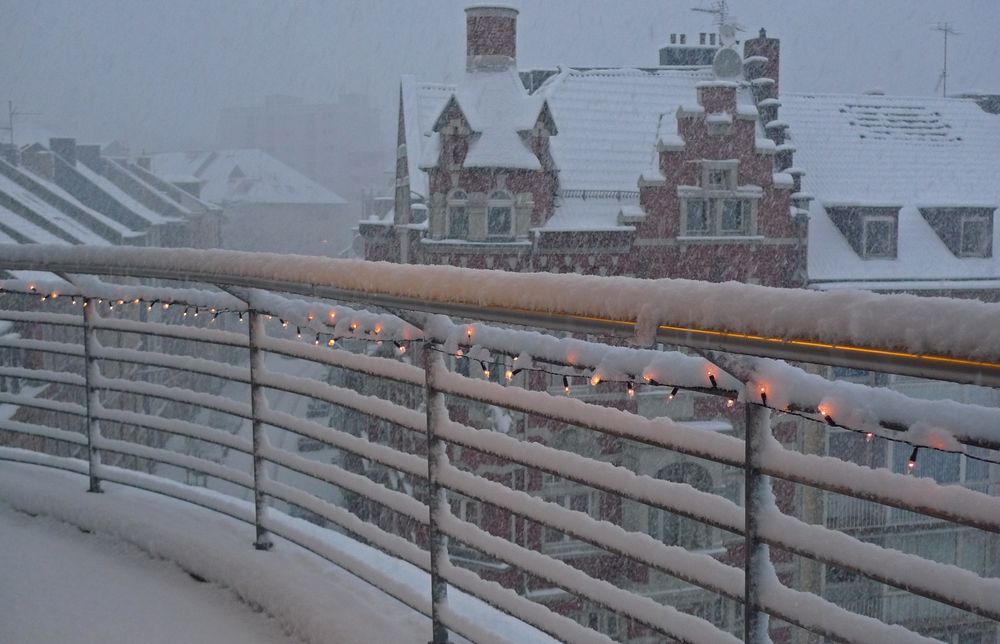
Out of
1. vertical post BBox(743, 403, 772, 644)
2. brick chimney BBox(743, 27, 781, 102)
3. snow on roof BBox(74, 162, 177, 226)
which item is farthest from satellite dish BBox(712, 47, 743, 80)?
snow on roof BBox(74, 162, 177, 226)

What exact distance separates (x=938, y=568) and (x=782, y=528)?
30 cm

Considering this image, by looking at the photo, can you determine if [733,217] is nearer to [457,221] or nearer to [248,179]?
[457,221]

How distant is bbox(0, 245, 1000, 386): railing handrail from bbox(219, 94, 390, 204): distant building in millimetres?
92317

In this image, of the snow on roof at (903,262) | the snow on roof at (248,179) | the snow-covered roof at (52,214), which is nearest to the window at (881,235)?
the snow on roof at (903,262)

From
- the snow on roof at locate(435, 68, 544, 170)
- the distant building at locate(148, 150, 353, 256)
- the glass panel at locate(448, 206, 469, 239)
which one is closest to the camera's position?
the snow on roof at locate(435, 68, 544, 170)

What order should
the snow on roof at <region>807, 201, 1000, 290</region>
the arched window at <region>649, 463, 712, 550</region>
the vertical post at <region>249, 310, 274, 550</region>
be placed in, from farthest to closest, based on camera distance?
the snow on roof at <region>807, 201, 1000, 290</region>, the arched window at <region>649, 463, 712, 550</region>, the vertical post at <region>249, 310, 274, 550</region>

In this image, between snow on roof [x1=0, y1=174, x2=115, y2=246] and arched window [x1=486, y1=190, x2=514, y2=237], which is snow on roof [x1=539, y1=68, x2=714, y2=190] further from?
snow on roof [x1=0, y1=174, x2=115, y2=246]

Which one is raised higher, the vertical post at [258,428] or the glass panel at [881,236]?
the glass panel at [881,236]

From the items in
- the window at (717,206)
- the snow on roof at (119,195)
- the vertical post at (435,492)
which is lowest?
the vertical post at (435,492)

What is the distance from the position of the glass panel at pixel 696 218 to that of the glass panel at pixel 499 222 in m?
3.37

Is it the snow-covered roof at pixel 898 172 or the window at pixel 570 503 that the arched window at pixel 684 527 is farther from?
the snow-covered roof at pixel 898 172

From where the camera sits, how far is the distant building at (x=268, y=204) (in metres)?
52.7

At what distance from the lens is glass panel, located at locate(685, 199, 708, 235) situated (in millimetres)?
19281

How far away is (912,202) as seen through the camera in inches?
854
